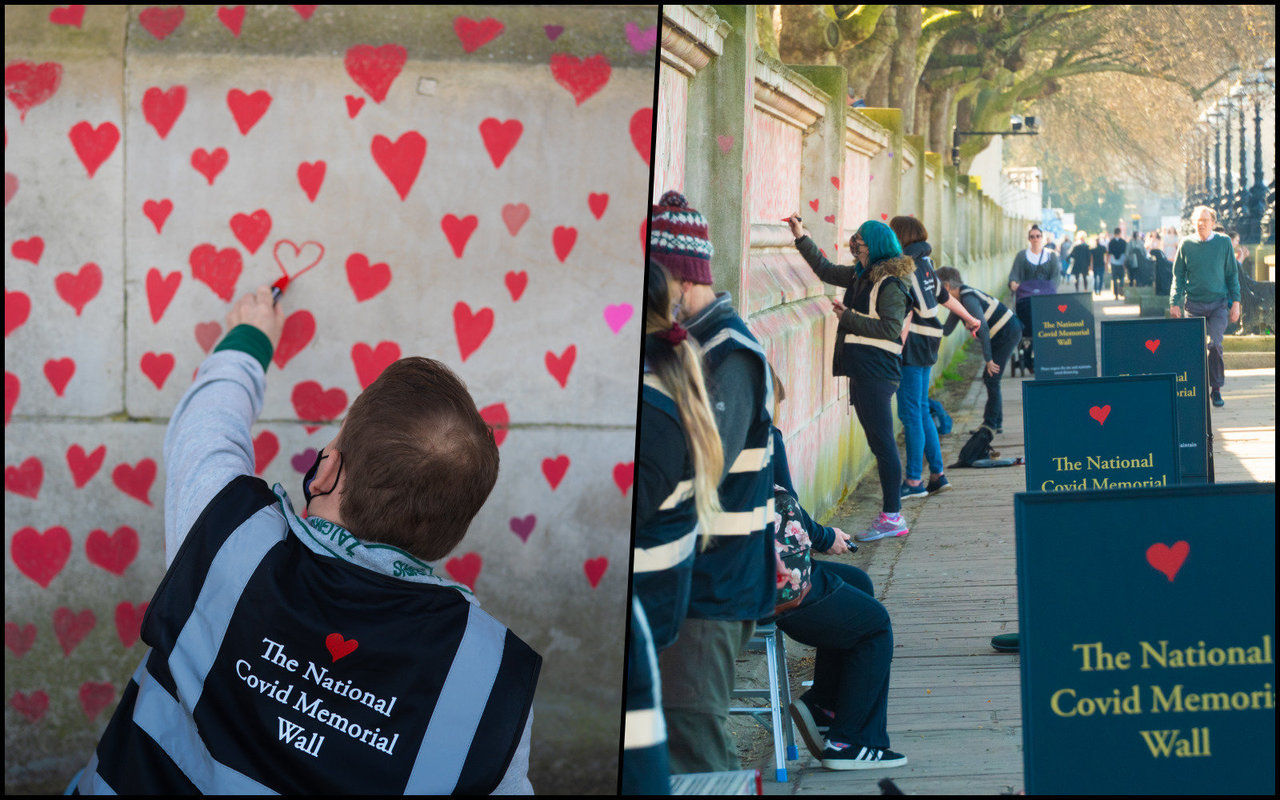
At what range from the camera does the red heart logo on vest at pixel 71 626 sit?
157 inches

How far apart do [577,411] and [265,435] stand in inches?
40.2

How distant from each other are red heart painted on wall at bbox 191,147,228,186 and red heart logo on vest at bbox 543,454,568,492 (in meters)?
1.40

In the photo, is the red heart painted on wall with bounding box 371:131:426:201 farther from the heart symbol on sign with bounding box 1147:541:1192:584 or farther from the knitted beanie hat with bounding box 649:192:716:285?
the heart symbol on sign with bounding box 1147:541:1192:584

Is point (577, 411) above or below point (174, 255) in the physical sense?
below

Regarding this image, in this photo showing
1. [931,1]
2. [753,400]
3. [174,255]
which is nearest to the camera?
[753,400]

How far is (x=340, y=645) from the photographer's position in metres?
1.83

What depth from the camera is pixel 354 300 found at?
3.92 m

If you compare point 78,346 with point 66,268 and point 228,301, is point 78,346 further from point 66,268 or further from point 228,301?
point 228,301

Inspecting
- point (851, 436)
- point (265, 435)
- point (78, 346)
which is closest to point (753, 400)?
point (265, 435)

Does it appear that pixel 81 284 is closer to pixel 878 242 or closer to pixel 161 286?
pixel 161 286

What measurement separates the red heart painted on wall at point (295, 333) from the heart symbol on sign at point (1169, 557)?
275 centimetres

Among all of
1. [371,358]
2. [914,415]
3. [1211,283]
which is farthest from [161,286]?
[1211,283]

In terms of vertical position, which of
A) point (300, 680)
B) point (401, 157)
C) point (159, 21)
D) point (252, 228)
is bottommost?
point (300, 680)

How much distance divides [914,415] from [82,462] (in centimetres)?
453
